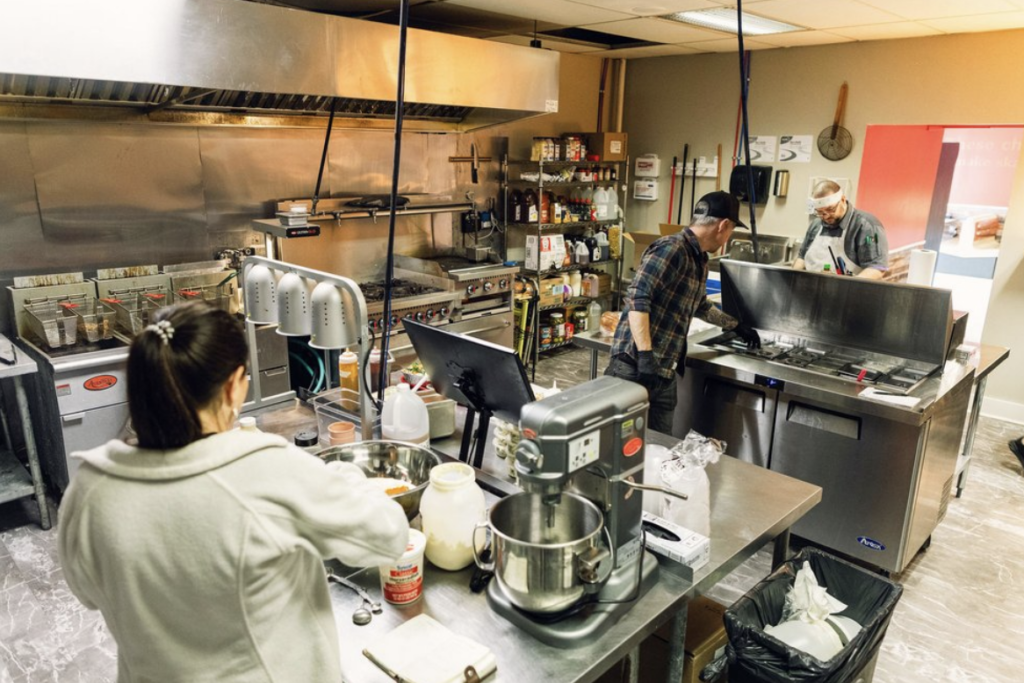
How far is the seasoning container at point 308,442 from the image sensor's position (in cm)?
205

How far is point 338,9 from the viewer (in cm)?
451

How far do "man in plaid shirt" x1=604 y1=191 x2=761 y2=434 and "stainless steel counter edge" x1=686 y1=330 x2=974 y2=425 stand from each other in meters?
0.20

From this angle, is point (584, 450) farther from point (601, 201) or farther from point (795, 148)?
point (601, 201)

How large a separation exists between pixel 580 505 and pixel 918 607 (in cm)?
222

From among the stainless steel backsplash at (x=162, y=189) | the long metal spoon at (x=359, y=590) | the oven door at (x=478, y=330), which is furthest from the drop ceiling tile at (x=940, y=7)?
the long metal spoon at (x=359, y=590)

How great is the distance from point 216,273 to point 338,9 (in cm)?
192

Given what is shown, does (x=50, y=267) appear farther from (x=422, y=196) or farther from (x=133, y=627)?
(x=133, y=627)

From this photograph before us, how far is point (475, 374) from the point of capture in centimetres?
194

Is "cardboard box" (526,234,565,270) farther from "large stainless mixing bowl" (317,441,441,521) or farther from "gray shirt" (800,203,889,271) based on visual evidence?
"large stainless mixing bowl" (317,441,441,521)

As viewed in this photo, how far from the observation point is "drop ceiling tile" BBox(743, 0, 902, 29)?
3.84 m

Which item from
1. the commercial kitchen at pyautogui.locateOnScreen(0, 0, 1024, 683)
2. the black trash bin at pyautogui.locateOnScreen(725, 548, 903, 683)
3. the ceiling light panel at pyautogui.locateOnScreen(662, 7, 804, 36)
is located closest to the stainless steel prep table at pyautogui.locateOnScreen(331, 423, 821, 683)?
the commercial kitchen at pyautogui.locateOnScreen(0, 0, 1024, 683)

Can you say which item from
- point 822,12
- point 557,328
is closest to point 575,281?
point 557,328

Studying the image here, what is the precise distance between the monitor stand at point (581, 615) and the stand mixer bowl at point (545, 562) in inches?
1.0

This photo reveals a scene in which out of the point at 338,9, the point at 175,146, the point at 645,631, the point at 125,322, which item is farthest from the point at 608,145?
the point at 645,631
